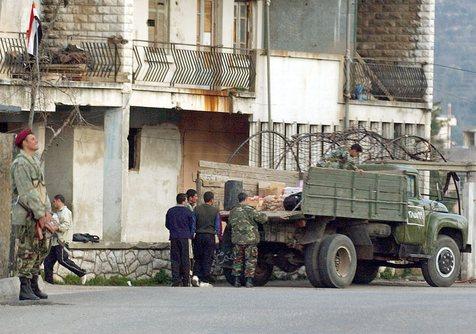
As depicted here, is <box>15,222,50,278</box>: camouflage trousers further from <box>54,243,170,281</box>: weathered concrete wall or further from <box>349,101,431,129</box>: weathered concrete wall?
→ <box>349,101,431,129</box>: weathered concrete wall

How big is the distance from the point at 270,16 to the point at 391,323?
921 inches

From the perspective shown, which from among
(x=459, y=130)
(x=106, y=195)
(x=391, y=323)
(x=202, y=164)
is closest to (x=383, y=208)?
(x=202, y=164)

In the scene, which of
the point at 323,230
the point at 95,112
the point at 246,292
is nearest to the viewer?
the point at 246,292

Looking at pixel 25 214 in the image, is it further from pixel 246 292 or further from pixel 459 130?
pixel 459 130

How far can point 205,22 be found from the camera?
1534 inches

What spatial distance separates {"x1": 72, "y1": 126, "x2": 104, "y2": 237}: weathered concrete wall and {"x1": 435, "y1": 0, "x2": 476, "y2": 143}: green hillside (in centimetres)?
11660

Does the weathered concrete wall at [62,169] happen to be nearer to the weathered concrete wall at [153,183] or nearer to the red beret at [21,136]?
the weathered concrete wall at [153,183]

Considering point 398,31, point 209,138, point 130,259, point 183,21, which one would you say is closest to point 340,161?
point 130,259

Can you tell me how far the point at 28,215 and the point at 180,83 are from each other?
59.4 feet

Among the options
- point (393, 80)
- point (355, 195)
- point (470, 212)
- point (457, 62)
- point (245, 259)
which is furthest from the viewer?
point (457, 62)

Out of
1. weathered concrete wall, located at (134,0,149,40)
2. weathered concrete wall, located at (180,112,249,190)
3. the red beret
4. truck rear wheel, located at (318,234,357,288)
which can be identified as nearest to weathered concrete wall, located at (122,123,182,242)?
weathered concrete wall, located at (180,112,249,190)

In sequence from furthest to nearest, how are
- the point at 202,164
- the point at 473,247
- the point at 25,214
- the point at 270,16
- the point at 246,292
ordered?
1. the point at 270,16
2. the point at 473,247
3. the point at 202,164
4. the point at 246,292
5. the point at 25,214

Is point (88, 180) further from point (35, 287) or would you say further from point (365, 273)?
point (35, 287)

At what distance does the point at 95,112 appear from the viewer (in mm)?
35688
